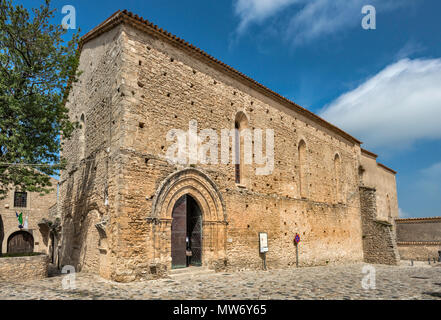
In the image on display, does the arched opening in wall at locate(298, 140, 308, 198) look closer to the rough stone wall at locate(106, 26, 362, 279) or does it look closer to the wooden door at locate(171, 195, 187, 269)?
the rough stone wall at locate(106, 26, 362, 279)

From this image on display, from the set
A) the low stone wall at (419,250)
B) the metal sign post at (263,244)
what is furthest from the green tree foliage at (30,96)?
the low stone wall at (419,250)

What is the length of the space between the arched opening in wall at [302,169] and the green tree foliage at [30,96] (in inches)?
443

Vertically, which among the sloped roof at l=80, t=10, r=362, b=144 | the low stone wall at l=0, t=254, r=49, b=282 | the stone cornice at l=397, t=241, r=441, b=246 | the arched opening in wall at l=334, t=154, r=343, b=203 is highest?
the sloped roof at l=80, t=10, r=362, b=144

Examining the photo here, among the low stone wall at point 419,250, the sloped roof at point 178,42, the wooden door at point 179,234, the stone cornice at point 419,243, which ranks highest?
the sloped roof at point 178,42

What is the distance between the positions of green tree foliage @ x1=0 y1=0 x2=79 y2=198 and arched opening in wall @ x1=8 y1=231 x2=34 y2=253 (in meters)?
13.9

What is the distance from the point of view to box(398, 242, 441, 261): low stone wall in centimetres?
2139

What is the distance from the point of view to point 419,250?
73.2 ft

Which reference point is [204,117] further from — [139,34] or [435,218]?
[435,218]

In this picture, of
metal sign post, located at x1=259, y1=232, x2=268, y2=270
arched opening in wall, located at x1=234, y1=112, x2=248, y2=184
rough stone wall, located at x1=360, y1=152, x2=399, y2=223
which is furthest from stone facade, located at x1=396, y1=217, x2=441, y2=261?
A: arched opening in wall, located at x1=234, y1=112, x2=248, y2=184

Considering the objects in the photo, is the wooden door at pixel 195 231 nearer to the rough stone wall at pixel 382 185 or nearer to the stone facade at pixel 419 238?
the rough stone wall at pixel 382 185

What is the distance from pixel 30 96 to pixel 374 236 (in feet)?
65.6

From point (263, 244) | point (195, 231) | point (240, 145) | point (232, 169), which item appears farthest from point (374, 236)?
point (195, 231)

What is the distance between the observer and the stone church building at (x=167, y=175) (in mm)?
9688
